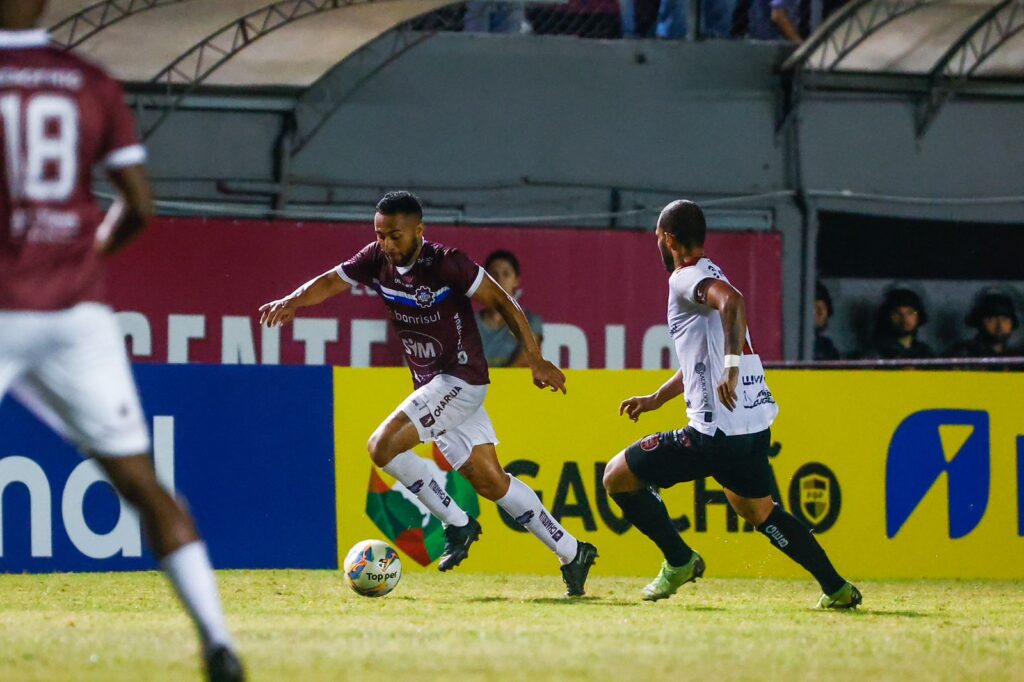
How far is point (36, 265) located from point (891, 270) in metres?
14.7

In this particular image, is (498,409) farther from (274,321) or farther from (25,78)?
(25,78)

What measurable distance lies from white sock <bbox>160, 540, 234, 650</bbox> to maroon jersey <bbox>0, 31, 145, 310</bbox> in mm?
859

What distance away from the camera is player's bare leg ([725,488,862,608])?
9.10m

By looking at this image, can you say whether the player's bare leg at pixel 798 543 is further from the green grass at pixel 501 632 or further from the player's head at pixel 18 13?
the player's head at pixel 18 13

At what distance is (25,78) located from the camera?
5430 millimetres

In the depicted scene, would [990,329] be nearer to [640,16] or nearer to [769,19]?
[769,19]

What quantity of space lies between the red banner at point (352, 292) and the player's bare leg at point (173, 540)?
1060cm

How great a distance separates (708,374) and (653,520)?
0.96 meters

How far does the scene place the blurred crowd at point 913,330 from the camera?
57.0ft

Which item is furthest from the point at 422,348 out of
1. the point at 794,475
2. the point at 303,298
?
the point at 794,475

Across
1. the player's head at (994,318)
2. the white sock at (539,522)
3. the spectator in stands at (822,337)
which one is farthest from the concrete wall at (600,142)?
the white sock at (539,522)

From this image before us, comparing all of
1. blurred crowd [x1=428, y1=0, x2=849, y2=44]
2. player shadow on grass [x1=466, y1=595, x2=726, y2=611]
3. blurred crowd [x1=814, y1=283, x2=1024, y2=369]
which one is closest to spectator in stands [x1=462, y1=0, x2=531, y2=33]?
blurred crowd [x1=428, y1=0, x2=849, y2=44]

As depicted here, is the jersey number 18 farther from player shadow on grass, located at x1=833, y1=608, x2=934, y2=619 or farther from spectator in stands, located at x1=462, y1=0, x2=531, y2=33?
spectator in stands, located at x1=462, y1=0, x2=531, y2=33

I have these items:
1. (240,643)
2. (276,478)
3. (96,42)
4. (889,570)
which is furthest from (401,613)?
(96,42)
